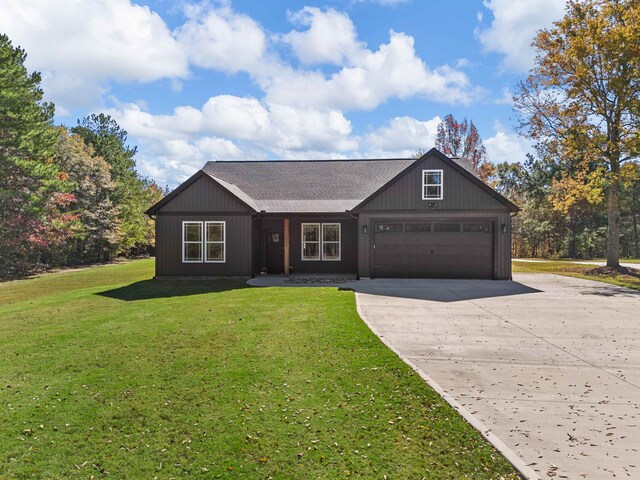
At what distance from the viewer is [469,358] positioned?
6066 millimetres

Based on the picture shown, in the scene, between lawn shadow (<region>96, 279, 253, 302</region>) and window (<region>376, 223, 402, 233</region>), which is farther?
window (<region>376, 223, 402, 233</region>)

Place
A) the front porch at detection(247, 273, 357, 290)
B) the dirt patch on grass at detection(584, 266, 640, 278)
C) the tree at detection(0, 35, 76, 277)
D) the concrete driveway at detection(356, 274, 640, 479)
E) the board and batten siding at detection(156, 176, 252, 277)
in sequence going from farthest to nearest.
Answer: the tree at detection(0, 35, 76, 277), the dirt patch on grass at detection(584, 266, 640, 278), the board and batten siding at detection(156, 176, 252, 277), the front porch at detection(247, 273, 357, 290), the concrete driveway at detection(356, 274, 640, 479)

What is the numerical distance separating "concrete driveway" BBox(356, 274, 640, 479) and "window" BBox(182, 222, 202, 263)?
26.5 feet

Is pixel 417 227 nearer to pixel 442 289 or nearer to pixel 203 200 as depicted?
pixel 442 289

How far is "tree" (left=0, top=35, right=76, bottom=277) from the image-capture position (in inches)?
766

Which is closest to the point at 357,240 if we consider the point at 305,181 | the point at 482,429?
the point at 305,181

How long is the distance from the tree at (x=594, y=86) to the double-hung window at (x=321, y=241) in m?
12.7

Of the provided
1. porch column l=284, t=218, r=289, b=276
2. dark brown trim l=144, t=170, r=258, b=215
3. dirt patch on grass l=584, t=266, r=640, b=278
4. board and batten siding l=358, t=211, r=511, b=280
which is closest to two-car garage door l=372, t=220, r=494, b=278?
board and batten siding l=358, t=211, r=511, b=280

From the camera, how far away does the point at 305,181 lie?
19875 mm

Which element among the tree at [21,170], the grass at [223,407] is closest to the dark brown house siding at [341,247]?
the grass at [223,407]

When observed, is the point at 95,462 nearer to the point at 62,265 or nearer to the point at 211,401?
the point at 211,401

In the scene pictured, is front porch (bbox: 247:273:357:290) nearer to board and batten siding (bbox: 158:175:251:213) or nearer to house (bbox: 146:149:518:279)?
house (bbox: 146:149:518:279)

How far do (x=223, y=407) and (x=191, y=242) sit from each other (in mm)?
12611

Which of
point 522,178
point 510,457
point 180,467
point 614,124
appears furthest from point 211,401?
point 522,178
